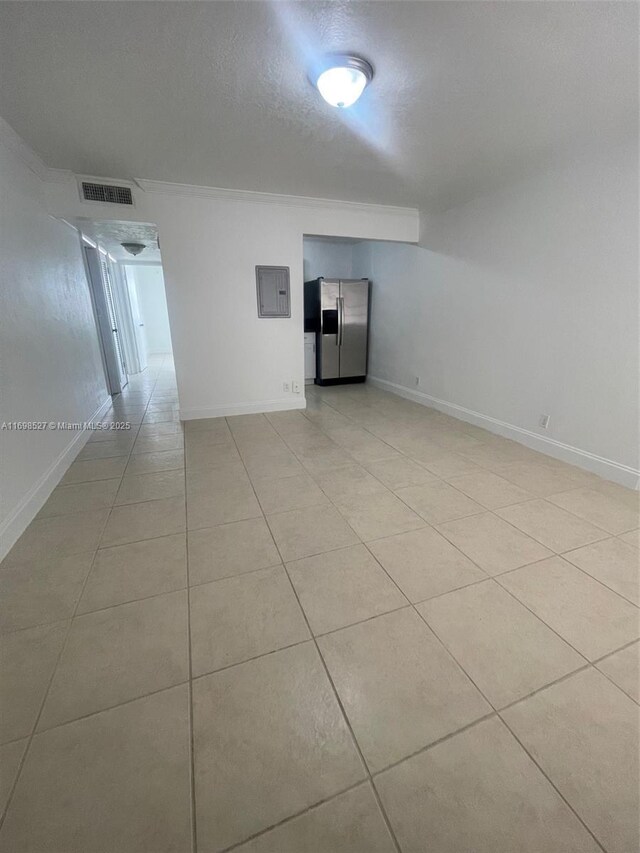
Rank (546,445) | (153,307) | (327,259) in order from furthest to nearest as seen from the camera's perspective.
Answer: (153,307) → (327,259) → (546,445)

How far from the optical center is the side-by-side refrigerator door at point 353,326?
18.1 feet

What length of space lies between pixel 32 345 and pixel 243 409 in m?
2.22

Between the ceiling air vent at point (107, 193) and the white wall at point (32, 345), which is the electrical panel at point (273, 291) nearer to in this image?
the ceiling air vent at point (107, 193)

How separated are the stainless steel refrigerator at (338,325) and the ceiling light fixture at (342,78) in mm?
3475

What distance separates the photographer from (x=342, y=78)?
1785 mm

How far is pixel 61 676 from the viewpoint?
125 centimetres

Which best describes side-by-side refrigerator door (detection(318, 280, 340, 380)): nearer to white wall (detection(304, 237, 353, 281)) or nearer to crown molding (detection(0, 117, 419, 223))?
white wall (detection(304, 237, 353, 281))

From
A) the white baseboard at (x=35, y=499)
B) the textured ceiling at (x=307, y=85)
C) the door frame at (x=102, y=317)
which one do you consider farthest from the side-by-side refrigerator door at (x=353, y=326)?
the white baseboard at (x=35, y=499)

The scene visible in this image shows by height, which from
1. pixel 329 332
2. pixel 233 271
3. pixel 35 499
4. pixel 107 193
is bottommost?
pixel 35 499

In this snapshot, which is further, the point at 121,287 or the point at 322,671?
the point at 121,287

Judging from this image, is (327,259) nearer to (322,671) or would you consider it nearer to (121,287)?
(121,287)

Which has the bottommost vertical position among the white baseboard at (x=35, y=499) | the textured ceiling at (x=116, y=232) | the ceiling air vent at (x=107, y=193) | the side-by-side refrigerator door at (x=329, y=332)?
the white baseboard at (x=35, y=499)

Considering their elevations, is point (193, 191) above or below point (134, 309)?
above

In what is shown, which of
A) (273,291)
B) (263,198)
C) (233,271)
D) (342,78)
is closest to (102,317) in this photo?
(233,271)
